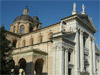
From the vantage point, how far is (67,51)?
816 inches

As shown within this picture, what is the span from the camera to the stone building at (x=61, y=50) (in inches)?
774

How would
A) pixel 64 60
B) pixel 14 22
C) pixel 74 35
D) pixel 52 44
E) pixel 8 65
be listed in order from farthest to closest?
1. pixel 14 22
2. pixel 74 35
3. pixel 52 44
4. pixel 64 60
5. pixel 8 65

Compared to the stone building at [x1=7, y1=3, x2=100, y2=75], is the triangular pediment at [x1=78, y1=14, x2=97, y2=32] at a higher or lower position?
higher

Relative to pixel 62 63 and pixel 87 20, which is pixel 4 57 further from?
pixel 87 20

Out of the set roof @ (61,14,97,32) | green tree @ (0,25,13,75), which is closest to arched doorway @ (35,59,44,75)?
green tree @ (0,25,13,75)

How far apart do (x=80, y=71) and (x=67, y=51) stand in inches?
169

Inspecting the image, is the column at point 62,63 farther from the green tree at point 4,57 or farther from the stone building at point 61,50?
the green tree at point 4,57

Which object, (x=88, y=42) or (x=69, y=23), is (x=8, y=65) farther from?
(x=88, y=42)

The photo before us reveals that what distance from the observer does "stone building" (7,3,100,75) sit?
1966cm

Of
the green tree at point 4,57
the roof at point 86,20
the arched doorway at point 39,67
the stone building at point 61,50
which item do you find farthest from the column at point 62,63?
the roof at point 86,20

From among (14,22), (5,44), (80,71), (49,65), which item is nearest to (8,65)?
(5,44)

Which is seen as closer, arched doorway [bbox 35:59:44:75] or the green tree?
the green tree

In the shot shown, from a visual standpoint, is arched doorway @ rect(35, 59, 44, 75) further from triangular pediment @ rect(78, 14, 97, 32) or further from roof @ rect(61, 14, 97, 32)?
triangular pediment @ rect(78, 14, 97, 32)

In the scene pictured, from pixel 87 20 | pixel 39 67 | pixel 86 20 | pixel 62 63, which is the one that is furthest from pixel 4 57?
pixel 87 20
